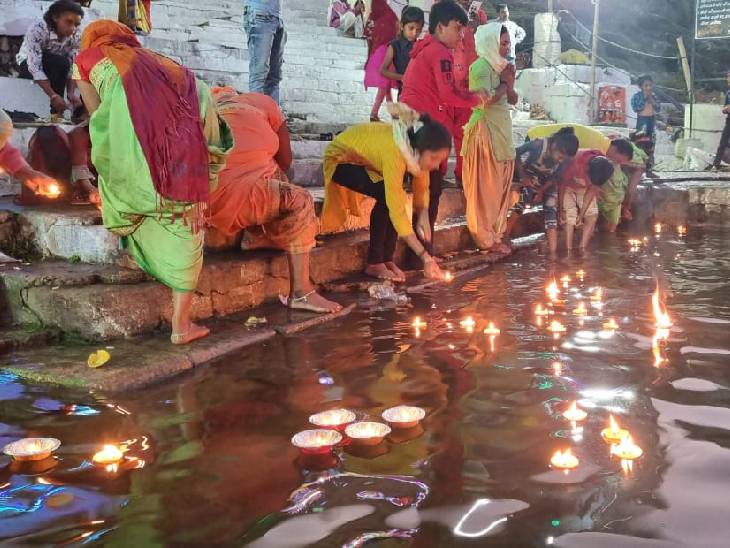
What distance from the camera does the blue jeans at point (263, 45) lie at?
22.1ft

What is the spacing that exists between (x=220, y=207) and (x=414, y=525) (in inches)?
110

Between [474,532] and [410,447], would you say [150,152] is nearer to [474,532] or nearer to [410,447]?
[410,447]

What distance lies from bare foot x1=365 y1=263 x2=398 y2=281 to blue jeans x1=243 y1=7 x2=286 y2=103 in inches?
95.8

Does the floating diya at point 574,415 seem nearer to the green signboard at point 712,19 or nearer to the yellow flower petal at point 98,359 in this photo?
the yellow flower petal at point 98,359

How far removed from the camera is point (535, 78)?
57.1 ft

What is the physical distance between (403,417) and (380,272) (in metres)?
2.90

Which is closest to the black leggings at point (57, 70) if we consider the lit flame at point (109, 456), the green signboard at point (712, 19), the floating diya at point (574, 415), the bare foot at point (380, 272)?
the bare foot at point (380, 272)

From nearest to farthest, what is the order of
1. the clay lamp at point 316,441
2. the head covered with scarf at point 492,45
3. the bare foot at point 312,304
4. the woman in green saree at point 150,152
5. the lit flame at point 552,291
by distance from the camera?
the clay lamp at point 316,441 < the woman in green saree at point 150,152 < the bare foot at point 312,304 < the lit flame at point 552,291 < the head covered with scarf at point 492,45

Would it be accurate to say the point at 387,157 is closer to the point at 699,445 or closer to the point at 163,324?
the point at 163,324

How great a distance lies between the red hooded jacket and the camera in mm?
5953

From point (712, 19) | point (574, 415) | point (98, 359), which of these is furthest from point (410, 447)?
point (712, 19)

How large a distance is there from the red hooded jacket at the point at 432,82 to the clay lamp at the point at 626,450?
13.1 ft

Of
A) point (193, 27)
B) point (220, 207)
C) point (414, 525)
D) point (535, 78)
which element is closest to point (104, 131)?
point (220, 207)

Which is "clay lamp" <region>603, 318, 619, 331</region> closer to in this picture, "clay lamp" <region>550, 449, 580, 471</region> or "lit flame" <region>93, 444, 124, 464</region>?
"clay lamp" <region>550, 449, 580, 471</region>
